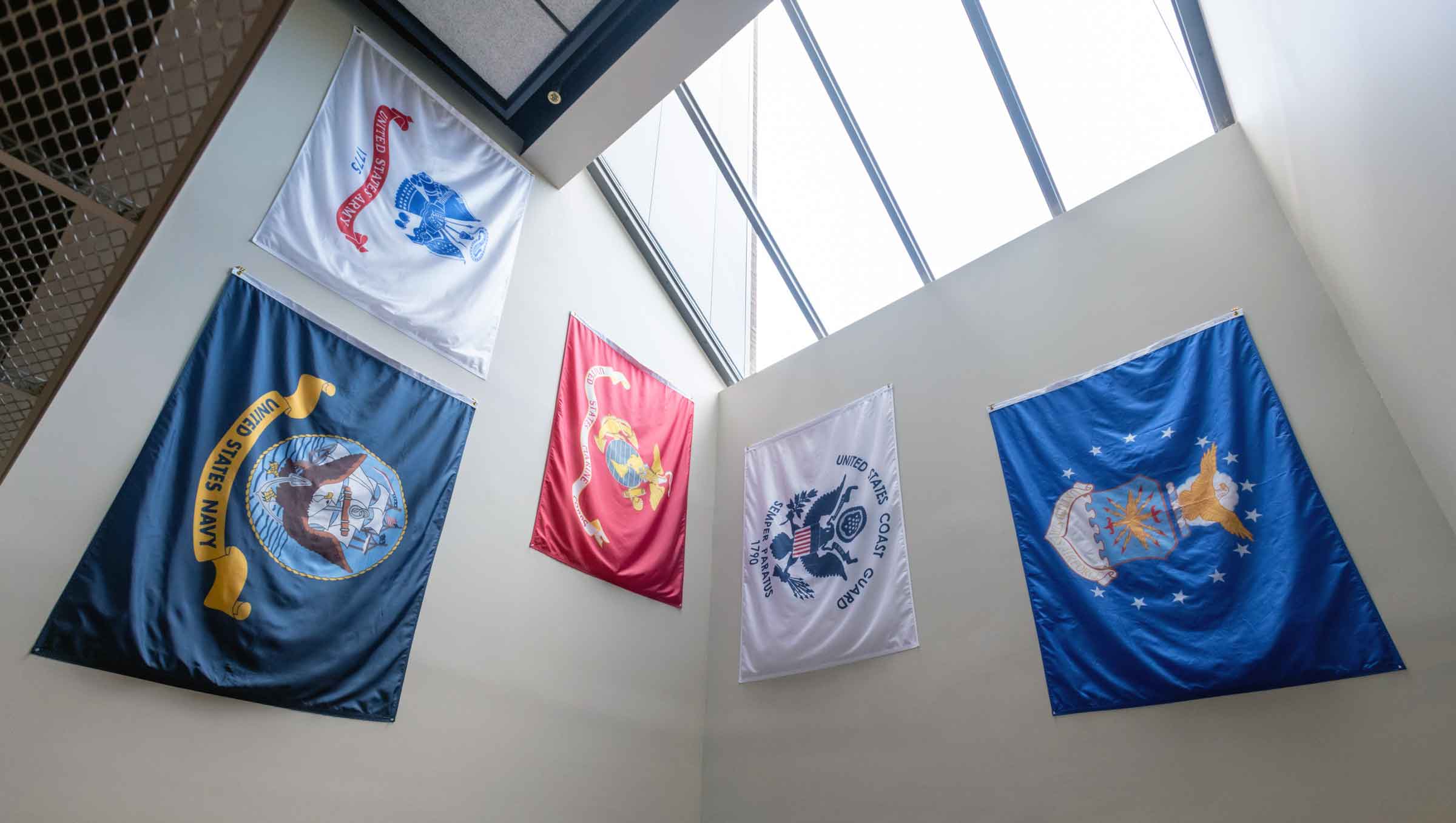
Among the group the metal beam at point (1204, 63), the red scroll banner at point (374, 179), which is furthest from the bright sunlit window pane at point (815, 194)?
the red scroll banner at point (374, 179)

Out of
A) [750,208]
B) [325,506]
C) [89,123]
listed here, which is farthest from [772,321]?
[89,123]

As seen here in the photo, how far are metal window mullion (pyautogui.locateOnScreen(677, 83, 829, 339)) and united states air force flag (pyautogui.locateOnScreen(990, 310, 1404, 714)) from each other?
1.83 metres

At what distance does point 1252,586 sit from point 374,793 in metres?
3.38

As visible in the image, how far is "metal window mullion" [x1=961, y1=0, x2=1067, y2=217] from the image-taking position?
3.84 meters

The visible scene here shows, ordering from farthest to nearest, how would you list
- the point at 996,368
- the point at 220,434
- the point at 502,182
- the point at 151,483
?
the point at 502,182, the point at 996,368, the point at 220,434, the point at 151,483

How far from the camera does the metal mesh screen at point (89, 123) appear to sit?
90 centimetres

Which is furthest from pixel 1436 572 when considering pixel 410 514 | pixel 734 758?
pixel 410 514

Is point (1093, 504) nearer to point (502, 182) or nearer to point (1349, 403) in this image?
point (1349, 403)

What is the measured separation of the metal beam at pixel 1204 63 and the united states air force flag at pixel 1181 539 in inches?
43.5

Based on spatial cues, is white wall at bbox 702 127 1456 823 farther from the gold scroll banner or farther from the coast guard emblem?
the gold scroll banner

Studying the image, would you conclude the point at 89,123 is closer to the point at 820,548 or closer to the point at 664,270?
the point at 820,548

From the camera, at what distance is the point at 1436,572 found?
2.52 m

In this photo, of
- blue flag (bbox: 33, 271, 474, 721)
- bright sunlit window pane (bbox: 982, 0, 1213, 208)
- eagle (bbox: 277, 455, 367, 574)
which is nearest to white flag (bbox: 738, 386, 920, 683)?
bright sunlit window pane (bbox: 982, 0, 1213, 208)

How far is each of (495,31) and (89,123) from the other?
10.9 ft
